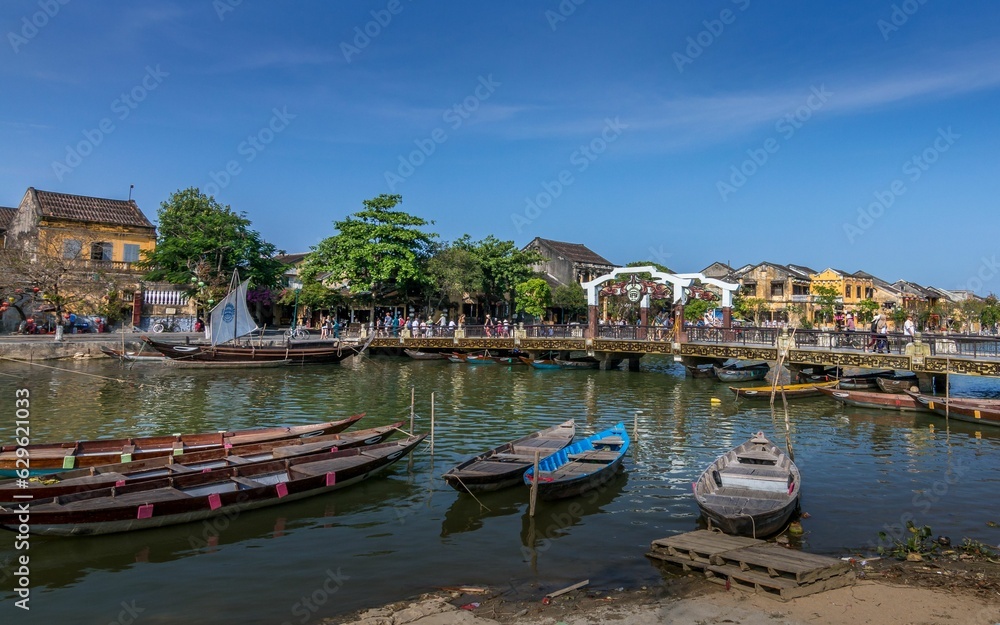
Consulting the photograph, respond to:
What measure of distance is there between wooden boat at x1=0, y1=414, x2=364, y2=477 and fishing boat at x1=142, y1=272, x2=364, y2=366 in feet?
72.0

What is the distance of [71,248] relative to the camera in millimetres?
45438

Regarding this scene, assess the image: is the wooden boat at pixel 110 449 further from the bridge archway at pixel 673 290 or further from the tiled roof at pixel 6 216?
the tiled roof at pixel 6 216

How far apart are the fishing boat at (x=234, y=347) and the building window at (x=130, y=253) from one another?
1387 centimetres

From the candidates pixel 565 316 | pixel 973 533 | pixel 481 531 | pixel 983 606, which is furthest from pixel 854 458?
pixel 565 316

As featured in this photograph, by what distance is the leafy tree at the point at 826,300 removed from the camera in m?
64.2

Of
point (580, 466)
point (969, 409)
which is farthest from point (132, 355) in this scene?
point (969, 409)

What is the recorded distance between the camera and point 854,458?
1773 cm

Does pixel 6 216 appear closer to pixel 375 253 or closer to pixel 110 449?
pixel 375 253

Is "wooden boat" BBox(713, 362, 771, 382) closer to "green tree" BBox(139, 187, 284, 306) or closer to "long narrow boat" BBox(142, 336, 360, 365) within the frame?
"long narrow boat" BBox(142, 336, 360, 365)

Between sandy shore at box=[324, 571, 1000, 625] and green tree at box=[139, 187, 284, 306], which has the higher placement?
green tree at box=[139, 187, 284, 306]

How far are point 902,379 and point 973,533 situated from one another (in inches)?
839

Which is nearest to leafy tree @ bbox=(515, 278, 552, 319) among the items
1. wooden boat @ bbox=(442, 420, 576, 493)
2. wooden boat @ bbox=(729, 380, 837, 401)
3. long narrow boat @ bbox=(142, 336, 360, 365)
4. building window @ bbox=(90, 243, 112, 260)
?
long narrow boat @ bbox=(142, 336, 360, 365)

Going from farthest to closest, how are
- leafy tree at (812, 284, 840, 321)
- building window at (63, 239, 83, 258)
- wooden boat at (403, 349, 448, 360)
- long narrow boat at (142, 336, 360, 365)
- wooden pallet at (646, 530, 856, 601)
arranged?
1. leafy tree at (812, 284, 840, 321)
2. building window at (63, 239, 83, 258)
3. wooden boat at (403, 349, 448, 360)
4. long narrow boat at (142, 336, 360, 365)
5. wooden pallet at (646, 530, 856, 601)

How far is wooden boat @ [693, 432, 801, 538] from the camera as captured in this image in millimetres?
10828
